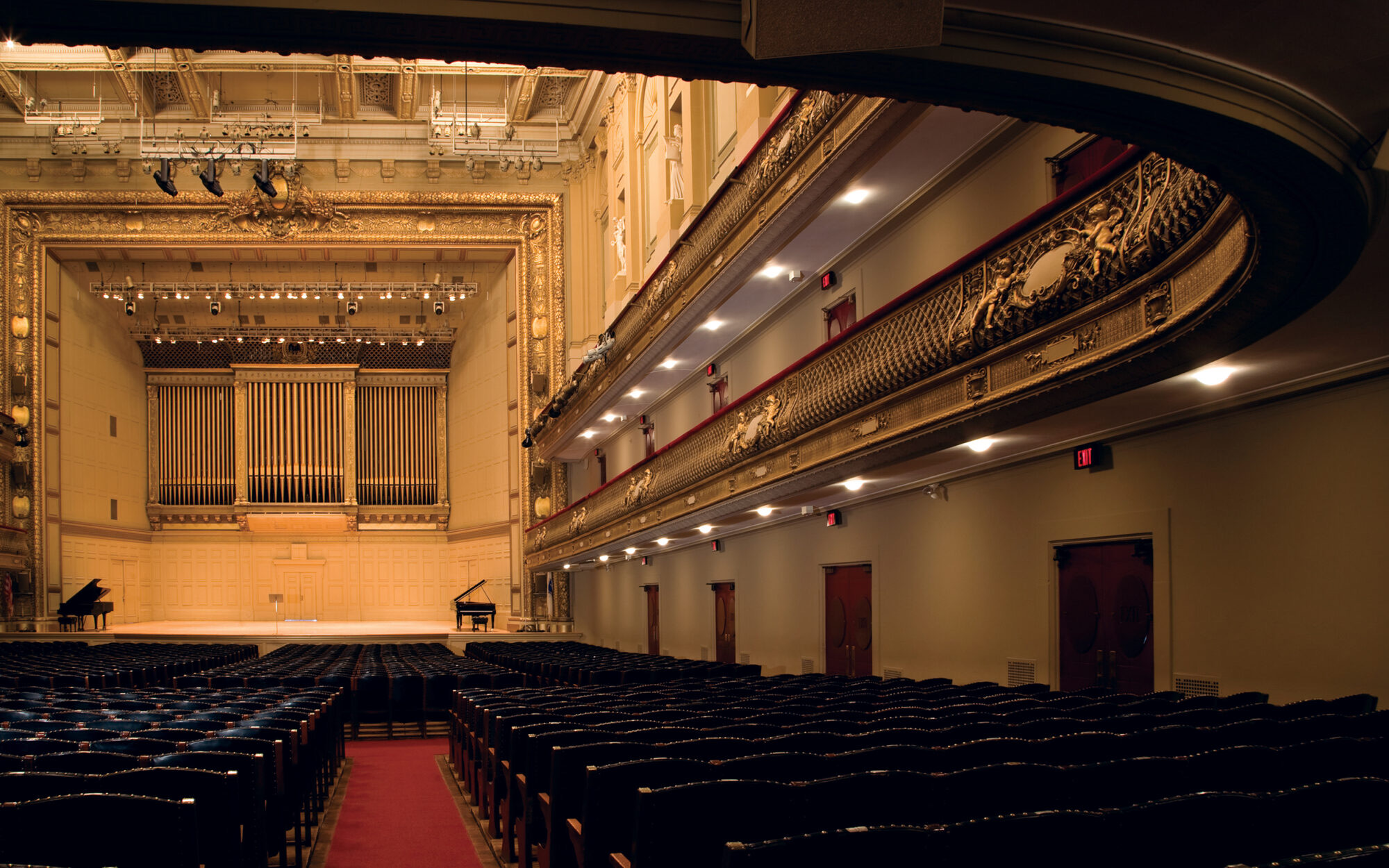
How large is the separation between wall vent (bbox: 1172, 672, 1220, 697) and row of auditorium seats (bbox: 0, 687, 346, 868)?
20.1 ft

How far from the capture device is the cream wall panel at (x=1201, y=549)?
22.1 feet

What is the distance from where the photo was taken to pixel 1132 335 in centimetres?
596

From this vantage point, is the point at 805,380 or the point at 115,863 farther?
the point at 805,380

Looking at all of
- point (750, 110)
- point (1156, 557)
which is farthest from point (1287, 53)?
point (750, 110)

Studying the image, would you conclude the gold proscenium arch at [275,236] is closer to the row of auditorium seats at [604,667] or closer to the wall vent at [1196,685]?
the row of auditorium seats at [604,667]

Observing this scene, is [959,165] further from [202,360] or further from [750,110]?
[202,360]

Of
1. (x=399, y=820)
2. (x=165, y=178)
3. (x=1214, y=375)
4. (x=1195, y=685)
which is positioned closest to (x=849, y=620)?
(x=1195, y=685)

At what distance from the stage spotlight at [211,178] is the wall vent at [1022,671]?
17.9 m

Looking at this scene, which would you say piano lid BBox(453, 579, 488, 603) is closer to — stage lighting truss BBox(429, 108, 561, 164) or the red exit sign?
stage lighting truss BBox(429, 108, 561, 164)

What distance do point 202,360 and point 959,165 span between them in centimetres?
2592

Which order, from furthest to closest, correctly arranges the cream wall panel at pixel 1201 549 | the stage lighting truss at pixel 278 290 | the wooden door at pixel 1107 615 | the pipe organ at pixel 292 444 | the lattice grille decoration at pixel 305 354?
the pipe organ at pixel 292 444, the lattice grille decoration at pixel 305 354, the stage lighting truss at pixel 278 290, the wooden door at pixel 1107 615, the cream wall panel at pixel 1201 549

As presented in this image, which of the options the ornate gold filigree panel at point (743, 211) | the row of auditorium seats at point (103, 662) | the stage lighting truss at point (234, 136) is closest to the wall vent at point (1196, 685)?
the ornate gold filigree panel at point (743, 211)

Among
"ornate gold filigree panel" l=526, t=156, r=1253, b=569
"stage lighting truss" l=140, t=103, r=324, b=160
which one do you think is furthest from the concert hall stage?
"ornate gold filigree panel" l=526, t=156, r=1253, b=569

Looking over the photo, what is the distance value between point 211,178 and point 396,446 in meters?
11.1
